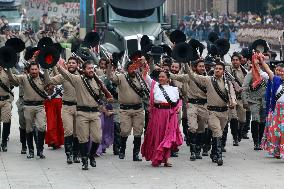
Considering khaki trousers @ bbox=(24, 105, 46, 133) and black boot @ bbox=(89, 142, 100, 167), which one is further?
khaki trousers @ bbox=(24, 105, 46, 133)

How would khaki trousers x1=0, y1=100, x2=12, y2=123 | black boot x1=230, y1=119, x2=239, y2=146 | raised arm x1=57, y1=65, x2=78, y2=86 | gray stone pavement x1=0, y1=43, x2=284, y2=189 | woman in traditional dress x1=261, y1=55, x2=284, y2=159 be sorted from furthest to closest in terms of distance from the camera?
black boot x1=230, y1=119, x2=239, y2=146 → khaki trousers x1=0, y1=100, x2=12, y2=123 → woman in traditional dress x1=261, y1=55, x2=284, y2=159 → raised arm x1=57, y1=65, x2=78, y2=86 → gray stone pavement x1=0, y1=43, x2=284, y2=189

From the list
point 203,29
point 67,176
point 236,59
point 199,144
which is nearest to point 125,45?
point 236,59

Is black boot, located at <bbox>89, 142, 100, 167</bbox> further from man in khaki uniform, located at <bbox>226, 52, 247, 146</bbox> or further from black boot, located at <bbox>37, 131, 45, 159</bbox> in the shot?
man in khaki uniform, located at <bbox>226, 52, 247, 146</bbox>

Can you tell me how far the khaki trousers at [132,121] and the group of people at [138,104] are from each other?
0.02 m

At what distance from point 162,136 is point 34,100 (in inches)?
93.3

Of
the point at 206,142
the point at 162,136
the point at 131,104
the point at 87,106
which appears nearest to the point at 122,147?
the point at 131,104

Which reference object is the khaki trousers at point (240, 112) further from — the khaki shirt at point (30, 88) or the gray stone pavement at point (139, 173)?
the khaki shirt at point (30, 88)

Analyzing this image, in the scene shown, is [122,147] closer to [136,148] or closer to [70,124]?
[136,148]

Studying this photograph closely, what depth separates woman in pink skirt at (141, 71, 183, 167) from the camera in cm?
A: 1861

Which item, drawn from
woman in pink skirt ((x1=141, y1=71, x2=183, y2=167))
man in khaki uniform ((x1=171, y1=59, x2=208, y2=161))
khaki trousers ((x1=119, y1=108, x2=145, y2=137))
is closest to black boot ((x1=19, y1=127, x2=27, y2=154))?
khaki trousers ((x1=119, y1=108, x2=145, y2=137))

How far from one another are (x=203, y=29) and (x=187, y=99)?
155 ft

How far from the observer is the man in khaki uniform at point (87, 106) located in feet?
60.3

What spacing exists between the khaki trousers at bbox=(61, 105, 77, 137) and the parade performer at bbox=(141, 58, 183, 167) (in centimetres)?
122

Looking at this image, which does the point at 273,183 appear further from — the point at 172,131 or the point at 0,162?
the point at 0,162
